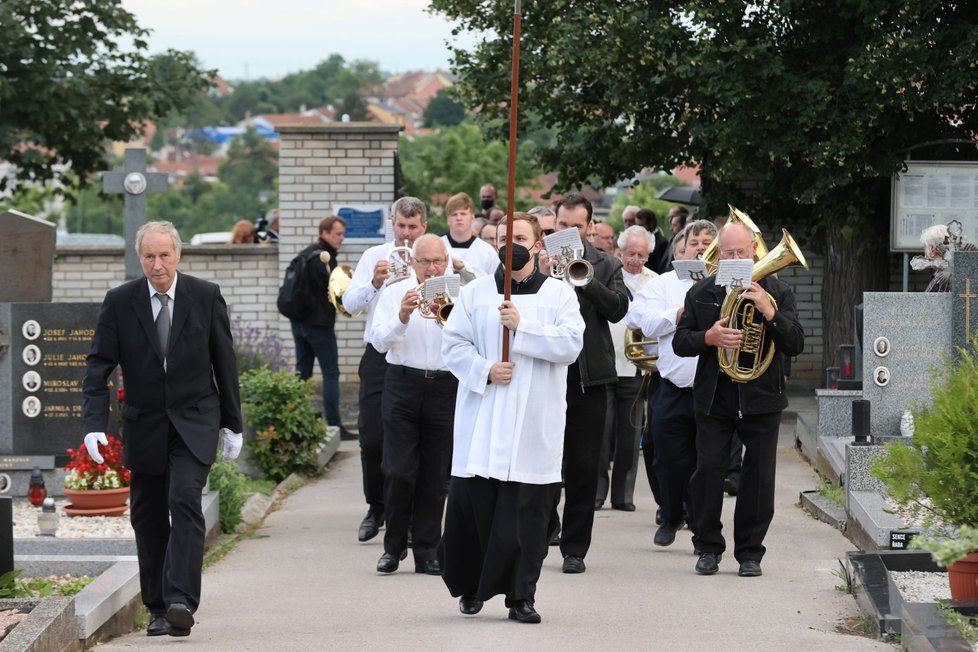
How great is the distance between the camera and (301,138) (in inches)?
835

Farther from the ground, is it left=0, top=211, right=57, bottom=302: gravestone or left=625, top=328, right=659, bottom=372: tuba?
left=0, top=211, right=57, bottom=302: gravestone

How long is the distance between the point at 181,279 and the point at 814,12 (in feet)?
36.0

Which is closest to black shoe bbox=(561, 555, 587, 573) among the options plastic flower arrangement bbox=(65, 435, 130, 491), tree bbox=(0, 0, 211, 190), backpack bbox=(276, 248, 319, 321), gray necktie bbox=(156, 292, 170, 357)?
gray necktie bbox=(156, 292, 170, 357)

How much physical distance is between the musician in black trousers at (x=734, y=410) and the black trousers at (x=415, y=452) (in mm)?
1412

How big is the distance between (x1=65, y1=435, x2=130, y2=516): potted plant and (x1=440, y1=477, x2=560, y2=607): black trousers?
137 inches

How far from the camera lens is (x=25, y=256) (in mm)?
12047

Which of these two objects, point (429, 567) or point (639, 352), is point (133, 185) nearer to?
point (639, 352)

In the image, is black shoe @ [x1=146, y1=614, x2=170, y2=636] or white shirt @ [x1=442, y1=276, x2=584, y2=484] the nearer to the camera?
black shoe @ [x1=146, y1=614, x2=170, y2=636]

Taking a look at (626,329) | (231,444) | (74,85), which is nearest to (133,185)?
(626,329)

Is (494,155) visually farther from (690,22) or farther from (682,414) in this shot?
(682,414)

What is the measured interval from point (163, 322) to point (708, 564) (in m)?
3.36

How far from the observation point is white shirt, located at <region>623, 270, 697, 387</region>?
10117 mm

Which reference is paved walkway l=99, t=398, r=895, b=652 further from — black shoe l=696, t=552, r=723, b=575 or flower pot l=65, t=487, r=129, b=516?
flower pot l=65, t=487, r=129, b=516

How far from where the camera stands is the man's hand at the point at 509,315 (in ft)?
25.8
